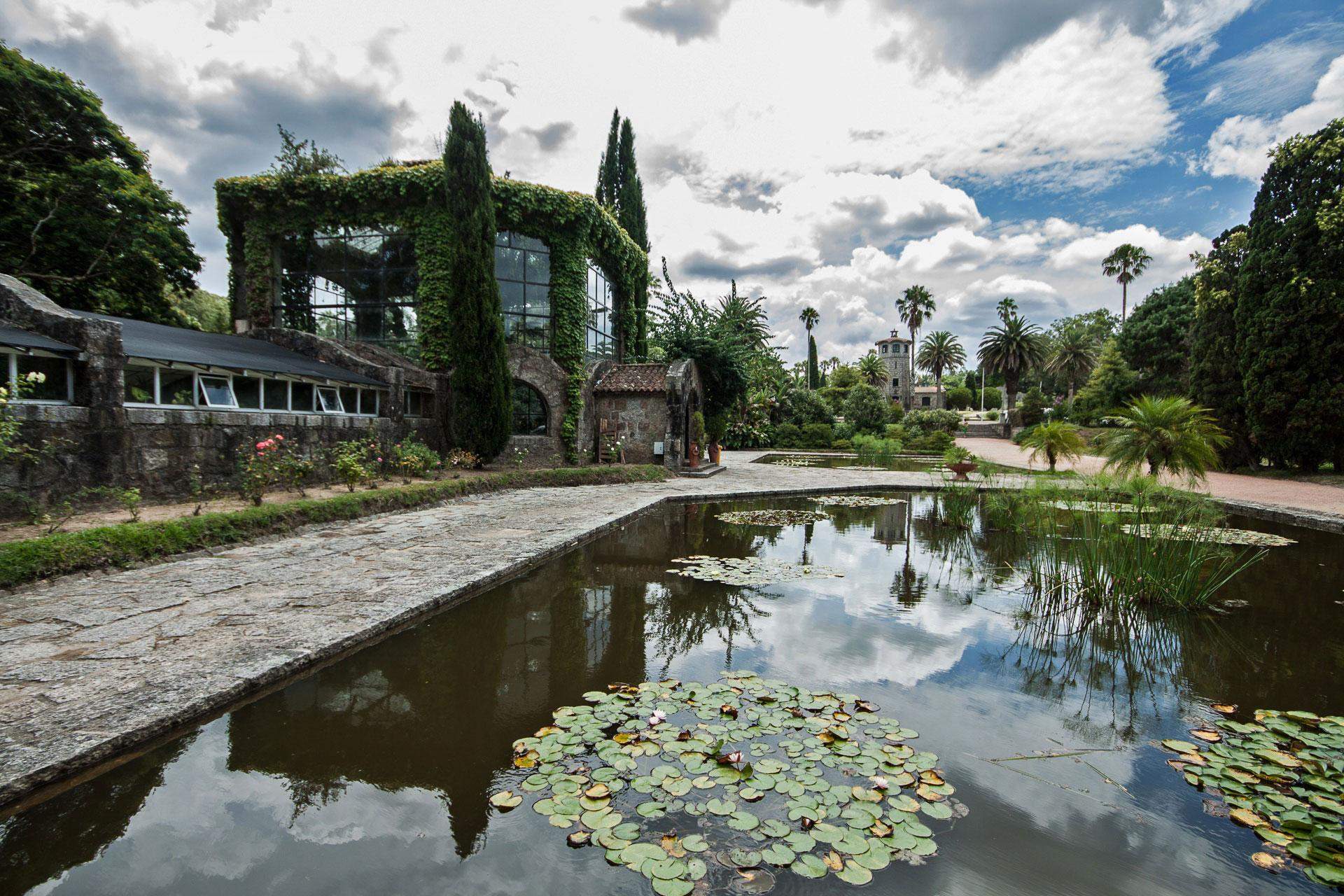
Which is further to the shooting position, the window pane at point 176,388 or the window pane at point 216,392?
the window pane at point 216,392

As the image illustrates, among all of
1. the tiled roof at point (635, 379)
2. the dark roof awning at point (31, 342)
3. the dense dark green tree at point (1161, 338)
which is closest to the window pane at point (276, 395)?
the dark roof awning at point (31, 342)

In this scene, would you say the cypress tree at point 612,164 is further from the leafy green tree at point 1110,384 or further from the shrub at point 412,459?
the leafy green tree at point 1110,384

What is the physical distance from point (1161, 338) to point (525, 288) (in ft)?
105

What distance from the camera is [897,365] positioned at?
217 ft

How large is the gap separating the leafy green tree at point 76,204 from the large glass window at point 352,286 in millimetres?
3578

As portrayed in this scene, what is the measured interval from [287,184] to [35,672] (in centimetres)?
1467

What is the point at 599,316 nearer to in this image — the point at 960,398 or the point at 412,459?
the point at 412,459

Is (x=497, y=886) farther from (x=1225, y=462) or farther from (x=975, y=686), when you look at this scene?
(x=1225, y=462)

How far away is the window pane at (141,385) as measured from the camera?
25.8 ft

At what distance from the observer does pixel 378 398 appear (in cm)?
1229

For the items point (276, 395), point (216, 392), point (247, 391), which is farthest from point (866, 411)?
point (216, 392)

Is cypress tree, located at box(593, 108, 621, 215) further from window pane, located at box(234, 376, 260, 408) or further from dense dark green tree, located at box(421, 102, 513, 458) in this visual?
window pane, located at box(234, 376, 260, 408)

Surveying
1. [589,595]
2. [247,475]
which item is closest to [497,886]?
[589,595]

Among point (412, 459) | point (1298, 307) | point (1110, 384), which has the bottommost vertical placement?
point (412, 459)
